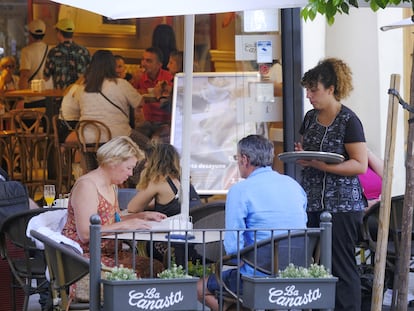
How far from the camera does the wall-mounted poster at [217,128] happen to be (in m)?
9.81

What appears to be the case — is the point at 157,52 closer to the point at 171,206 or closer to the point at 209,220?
the point at 171,206

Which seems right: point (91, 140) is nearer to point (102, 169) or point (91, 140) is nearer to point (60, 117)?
point (60, 117)

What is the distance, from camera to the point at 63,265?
18.1ft

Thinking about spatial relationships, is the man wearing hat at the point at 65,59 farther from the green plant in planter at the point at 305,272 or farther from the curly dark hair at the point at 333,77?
the green plant in planter at the point at 305,272

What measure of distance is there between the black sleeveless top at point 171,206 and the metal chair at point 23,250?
0.85 meters

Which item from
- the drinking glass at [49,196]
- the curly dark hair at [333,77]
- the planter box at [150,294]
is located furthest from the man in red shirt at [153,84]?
the planter box at [150,294]

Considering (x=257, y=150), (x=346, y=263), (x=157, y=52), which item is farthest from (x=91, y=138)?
(x=257, y=150)

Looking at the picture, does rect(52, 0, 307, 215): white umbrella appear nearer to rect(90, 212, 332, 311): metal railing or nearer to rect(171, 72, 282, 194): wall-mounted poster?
rect(90, 212, 332, 311): metal railing

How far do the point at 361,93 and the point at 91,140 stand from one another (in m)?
2.97

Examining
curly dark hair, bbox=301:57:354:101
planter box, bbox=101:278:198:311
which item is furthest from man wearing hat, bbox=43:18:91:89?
planter box, bbox=101:278:198:311

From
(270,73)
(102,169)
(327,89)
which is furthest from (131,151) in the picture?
(270,73)

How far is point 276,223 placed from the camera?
574cm

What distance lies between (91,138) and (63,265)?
5507 mm

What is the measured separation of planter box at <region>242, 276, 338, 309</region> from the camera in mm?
4941
